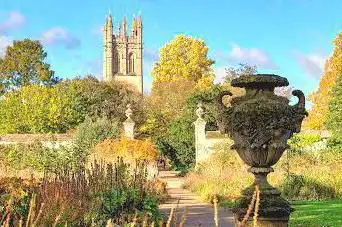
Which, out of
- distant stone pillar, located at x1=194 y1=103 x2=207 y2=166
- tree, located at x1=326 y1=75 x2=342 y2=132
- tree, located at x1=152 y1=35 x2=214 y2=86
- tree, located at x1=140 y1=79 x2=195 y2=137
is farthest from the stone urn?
tree, located at x1=152 y1=35 x2=214 y2=86

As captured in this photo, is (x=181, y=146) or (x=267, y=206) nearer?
(x=267, y=206)

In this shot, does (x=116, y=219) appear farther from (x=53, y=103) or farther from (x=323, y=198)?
(x=53, y=103)

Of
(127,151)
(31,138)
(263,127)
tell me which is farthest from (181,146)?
(263,127)

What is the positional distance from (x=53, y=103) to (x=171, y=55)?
14.3 metres

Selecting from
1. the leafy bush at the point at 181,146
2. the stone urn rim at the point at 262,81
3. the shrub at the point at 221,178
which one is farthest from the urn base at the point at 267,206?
the leafy bush at the point at 181,146

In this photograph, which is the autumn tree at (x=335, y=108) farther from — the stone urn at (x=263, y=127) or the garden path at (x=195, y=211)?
the stone urn at (x=263, y=127)

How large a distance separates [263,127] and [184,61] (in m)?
42.7

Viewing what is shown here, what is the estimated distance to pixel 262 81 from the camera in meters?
7.88

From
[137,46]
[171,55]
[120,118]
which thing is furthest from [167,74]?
[137,46]

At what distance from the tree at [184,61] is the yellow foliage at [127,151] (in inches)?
1210

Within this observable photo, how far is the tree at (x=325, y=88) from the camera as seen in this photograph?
3712 cm

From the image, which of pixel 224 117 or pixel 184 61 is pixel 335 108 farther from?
pixel 224 117

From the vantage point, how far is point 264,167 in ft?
26.6

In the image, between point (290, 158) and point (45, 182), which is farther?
point (290, 158)
